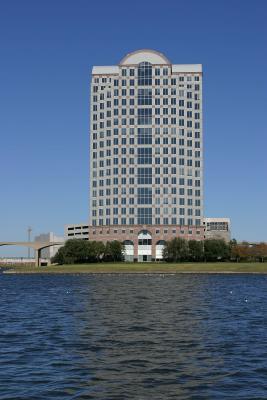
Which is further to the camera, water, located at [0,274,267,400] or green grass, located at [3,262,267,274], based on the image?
green grass, located at [3,262,267,274]

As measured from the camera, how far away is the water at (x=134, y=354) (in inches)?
922

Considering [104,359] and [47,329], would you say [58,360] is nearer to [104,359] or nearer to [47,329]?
[104,359]

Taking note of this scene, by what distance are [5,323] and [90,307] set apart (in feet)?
48.5

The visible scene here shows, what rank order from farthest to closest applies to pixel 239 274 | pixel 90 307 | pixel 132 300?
pixel 239 274 < pixel 132 300 < pixel 90 307

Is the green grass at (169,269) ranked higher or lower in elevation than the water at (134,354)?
higher

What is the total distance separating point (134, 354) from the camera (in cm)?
3105

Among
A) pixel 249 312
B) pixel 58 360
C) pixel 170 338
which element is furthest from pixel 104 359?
pixel 249 312

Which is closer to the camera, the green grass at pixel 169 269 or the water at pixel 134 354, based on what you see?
the water at pixel 134 354

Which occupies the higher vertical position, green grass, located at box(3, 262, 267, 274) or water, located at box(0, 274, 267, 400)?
green grass, located at box(3, 262, 267, 274)

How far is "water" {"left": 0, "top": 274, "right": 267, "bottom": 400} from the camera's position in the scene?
2341 centimetres

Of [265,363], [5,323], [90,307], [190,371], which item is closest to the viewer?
[190,371]

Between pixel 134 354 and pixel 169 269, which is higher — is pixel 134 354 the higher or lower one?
the lower one

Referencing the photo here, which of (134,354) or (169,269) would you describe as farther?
(169,269)

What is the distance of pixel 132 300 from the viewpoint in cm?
6856
